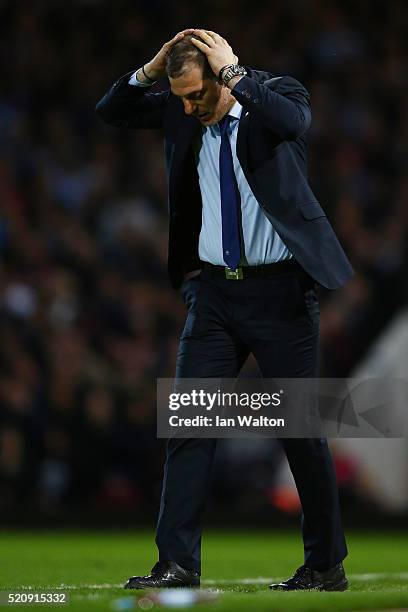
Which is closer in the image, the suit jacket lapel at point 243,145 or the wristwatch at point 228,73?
the wristwatch at point 228,73

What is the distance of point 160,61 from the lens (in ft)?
16.5

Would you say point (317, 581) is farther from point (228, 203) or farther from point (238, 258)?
point (228, 203)

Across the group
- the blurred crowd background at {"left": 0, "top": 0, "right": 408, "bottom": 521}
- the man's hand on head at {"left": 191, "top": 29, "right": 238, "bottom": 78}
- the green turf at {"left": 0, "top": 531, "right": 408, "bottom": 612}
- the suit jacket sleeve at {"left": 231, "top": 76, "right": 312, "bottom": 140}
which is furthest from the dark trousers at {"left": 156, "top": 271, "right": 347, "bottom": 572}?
the blurred crowd background at {"left": 0, "top": 0, "right": 408, "bottom": 521}

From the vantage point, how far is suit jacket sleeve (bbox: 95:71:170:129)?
5254mm

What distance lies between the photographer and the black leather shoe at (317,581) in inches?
197

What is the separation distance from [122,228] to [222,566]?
18.5 ft

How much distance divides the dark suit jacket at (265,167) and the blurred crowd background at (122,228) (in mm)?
4634

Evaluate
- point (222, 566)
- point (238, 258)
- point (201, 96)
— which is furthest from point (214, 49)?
point (222, 566)

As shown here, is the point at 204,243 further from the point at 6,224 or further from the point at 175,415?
the point at 6,224

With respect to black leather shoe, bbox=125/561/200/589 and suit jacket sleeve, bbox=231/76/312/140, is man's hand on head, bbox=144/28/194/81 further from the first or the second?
black leather shoe, bbox=125/561/200/589

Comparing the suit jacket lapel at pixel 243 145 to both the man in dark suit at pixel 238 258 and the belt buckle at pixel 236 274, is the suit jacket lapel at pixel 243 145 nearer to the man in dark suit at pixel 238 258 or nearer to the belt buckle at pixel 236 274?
the man in dark suit at pixel 238 258

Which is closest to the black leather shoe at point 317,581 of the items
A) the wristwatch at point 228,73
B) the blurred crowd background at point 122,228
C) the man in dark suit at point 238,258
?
the man in dark suit at point 238,258

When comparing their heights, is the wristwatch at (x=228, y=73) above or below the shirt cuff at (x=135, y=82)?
below

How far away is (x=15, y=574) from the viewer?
5773 millimetres
